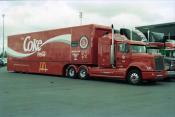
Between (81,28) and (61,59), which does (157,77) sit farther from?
(61,59)

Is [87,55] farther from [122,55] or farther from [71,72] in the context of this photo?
[122,55]

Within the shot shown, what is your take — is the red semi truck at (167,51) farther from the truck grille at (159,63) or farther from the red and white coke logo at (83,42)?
the red and white coke logo at (83,42)

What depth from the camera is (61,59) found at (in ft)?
85.6

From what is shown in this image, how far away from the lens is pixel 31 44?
98.1 ft

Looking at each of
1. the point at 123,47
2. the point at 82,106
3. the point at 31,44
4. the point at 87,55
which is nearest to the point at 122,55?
the point at 123,47

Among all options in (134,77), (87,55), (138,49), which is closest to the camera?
(134,77)

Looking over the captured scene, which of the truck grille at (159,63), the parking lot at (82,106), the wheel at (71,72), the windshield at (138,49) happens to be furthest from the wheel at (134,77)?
the parking lot at (82,106)

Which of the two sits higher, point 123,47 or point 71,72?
point 123,47

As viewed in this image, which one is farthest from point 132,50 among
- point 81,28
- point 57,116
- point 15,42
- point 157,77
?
point 15,42

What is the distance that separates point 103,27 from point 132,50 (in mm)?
3569

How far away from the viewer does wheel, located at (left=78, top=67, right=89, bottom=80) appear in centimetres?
2366

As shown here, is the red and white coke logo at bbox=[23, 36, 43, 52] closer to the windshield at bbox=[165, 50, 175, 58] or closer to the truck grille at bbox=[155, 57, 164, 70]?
the windshield at bbox=[165, 50, 175, 58]

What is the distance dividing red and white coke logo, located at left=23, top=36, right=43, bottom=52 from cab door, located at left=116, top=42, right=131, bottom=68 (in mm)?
8873

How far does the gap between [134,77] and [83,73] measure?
16.2ft
